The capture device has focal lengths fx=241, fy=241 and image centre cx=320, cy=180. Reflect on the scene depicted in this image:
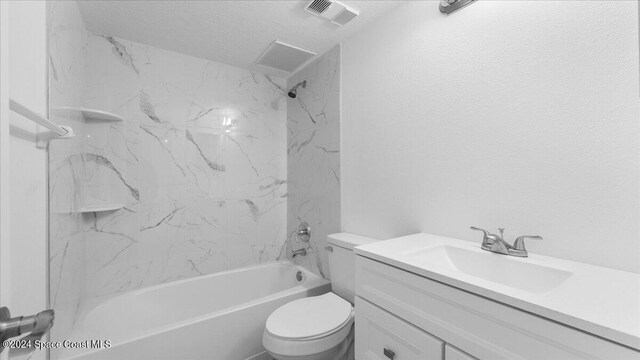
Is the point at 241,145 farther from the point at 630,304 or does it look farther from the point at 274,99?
the point at 630,304

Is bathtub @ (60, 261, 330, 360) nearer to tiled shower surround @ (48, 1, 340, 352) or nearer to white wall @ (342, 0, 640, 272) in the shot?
tiled shower surround @ (48, 1, 340, 352)

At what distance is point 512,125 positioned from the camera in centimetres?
95

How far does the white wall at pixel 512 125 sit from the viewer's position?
742 mm

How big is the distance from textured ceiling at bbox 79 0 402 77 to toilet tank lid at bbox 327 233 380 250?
1364 millimetres

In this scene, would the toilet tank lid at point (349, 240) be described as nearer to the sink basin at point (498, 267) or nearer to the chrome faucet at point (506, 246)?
the sink basin at point (498, 267)

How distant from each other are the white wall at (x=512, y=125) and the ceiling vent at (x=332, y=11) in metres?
0.20

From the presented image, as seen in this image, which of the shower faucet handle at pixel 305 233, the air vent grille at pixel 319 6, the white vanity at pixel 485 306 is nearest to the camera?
the white vanity at pixel 485 306

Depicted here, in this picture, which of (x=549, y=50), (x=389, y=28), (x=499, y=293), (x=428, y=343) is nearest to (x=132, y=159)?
(x=389, y=28)

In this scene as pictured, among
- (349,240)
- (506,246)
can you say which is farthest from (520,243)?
(349,240)

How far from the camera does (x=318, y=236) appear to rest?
1.95 m

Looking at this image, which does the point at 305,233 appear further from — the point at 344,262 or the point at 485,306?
the point at 485,306

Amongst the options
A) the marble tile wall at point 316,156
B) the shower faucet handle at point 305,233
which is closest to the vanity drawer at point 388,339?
the marble tile wall at point 316,156

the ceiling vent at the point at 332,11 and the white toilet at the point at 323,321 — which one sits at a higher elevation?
the ceiling vent at the point at 332,11

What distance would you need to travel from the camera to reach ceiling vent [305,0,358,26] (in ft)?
4.40
